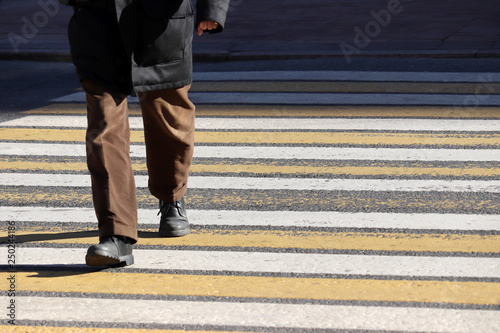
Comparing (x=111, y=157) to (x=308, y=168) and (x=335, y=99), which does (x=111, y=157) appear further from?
(x=335, y=99)

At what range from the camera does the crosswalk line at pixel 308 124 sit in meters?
6.72

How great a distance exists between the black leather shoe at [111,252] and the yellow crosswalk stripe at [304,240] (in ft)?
1.21

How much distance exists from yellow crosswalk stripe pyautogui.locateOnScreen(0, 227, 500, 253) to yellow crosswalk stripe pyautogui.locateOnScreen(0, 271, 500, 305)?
458 mm

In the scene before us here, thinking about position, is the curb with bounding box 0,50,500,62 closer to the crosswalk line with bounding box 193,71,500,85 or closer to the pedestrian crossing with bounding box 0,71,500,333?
the crosswalk line with bounding box 193,71,500,85

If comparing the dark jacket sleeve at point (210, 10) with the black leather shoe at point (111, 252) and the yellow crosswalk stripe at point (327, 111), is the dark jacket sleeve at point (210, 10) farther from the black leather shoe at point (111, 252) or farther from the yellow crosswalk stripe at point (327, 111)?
the yellow crosswalk stripe at point (327, 111)

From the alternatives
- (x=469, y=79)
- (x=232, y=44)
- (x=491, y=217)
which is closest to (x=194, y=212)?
(x=491, y=217)

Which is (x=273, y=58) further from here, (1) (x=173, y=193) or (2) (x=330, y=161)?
(1) (x=173, y=193)

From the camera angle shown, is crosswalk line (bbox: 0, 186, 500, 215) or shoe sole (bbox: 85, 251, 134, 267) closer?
shoe sole (bbox: 85, 251, 134, 267)

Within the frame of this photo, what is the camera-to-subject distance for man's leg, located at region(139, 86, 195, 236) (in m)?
4.31

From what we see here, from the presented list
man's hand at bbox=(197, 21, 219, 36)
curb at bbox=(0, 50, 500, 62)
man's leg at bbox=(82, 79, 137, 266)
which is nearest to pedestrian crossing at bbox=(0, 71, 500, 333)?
man's leg at bbox=(82, 79, 137, 266)

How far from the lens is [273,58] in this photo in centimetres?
A: 971

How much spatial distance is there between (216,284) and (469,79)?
16.9 feet

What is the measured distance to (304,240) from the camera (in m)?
4.40

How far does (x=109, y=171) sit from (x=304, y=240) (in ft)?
3.52
